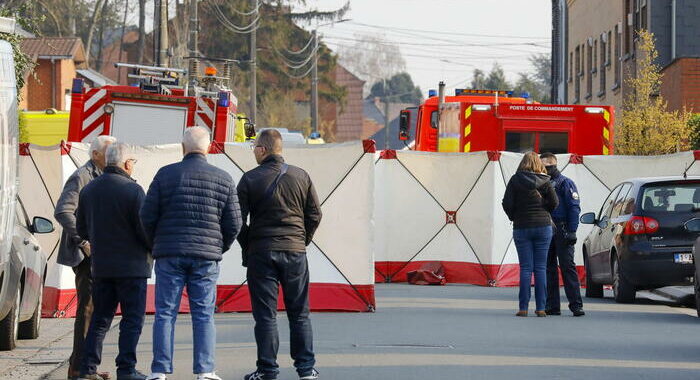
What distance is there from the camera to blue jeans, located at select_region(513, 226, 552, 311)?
627 inches

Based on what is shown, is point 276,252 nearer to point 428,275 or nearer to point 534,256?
point 534,256

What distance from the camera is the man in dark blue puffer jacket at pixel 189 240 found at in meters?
9.93

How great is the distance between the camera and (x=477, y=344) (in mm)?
12977

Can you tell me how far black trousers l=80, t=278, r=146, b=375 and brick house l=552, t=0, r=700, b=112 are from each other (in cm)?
2207

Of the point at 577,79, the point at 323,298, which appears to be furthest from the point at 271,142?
the point at 577,79

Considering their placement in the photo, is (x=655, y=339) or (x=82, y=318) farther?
(x=655, y=339)

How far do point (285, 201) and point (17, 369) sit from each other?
8.53 ft

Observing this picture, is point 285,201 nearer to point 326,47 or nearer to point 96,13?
point 96,13

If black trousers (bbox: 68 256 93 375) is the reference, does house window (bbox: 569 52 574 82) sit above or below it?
above

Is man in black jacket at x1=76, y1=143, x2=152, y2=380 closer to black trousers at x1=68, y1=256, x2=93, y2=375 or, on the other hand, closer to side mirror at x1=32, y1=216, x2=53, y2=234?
black trousers at x1=68, y1=256, x2=93, y2=375

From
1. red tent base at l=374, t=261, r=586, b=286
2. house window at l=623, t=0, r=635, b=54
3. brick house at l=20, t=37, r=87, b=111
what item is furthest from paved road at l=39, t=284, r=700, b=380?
brick house at l=20, t=37, r=87, b=111

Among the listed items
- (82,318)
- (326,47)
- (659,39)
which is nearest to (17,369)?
(82,318)

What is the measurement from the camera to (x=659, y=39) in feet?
119

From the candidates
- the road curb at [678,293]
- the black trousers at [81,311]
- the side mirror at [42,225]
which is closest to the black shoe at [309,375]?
the black trousers at [81,311]
